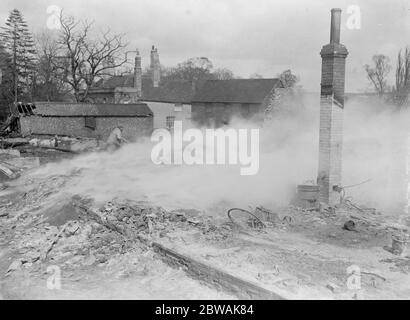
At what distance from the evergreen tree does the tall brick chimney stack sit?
39.6m

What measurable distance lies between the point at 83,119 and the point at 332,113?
24418 mm

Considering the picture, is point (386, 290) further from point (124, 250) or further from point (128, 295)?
point (124, 250)

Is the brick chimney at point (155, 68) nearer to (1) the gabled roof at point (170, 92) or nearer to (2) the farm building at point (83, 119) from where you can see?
(1) the gabled roof at point (170, 92)

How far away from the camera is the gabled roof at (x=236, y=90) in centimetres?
4062

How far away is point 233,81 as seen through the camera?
44156mm

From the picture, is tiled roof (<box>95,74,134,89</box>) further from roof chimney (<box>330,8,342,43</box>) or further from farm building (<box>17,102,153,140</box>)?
roof chimney (<box>330,8,342,43</box>)

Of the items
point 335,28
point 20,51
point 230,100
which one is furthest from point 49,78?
point 335,28

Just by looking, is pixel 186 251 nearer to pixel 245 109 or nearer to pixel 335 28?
pixel 335 28

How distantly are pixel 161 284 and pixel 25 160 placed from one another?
15057 mm

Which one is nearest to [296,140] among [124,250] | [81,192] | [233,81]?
[81,192]

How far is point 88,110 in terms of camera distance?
1353 inches

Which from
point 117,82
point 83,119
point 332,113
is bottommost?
point 83,119

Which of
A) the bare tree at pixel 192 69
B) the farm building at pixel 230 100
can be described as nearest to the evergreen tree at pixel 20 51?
the farm building at pixel 230 100
